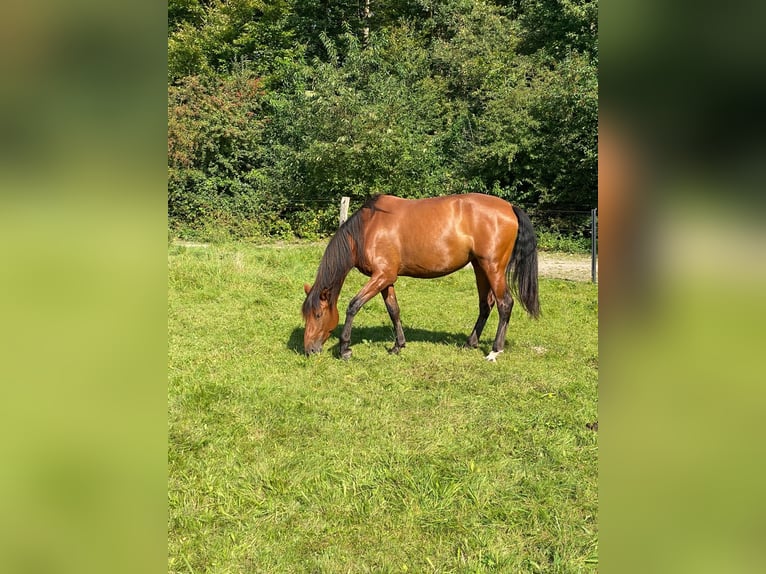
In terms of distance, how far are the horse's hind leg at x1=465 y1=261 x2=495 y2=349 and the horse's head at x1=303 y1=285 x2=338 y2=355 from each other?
170 cm

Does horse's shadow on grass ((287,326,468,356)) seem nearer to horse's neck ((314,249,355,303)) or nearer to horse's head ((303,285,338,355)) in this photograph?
horse's head ((303,285,338,355))

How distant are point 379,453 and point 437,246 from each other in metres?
2.84

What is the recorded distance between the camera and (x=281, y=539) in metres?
2.50

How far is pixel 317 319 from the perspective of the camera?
5398 mm

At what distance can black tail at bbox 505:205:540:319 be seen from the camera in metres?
5.62

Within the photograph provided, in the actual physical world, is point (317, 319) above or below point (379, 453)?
above

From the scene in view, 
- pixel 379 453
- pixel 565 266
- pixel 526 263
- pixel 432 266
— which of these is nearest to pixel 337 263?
pixel 432 266

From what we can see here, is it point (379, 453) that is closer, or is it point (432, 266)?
point (379, 453)

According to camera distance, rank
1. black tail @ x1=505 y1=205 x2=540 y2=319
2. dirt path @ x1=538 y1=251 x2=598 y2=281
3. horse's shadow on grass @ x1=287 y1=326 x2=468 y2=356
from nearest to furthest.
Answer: black tail @ x1=505 y1=205 x2=540 y2=319
horse's shadow on grass @ x1=287 y1=326 x2=468 y2=356
dirt path @ x1=538 y1=251 x2=598 y2=281

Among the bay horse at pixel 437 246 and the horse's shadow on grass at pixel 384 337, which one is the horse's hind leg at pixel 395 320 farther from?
the horse's shadow on grass at pixel 384 337

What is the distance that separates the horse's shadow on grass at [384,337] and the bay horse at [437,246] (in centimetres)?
39

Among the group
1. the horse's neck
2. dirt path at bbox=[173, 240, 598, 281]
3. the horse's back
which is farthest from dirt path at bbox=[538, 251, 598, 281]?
the horse's neck

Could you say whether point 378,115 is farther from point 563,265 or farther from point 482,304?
point 482,304
